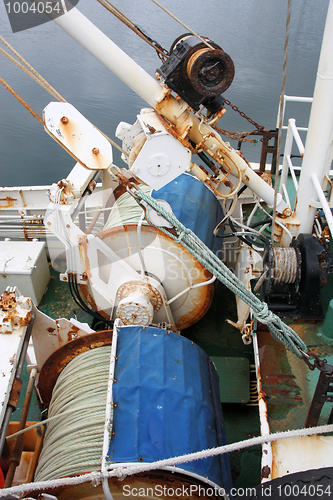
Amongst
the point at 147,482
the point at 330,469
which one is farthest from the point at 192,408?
the point at 330,469

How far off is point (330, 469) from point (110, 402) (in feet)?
5.66

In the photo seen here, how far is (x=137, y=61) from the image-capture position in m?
18.0

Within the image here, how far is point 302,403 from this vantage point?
3830 millimetres

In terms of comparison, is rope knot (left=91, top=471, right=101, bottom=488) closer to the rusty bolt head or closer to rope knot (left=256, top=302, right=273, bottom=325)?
rope knot (left=256, top=302, right=273, bottom=325)

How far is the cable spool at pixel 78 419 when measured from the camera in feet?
11.2

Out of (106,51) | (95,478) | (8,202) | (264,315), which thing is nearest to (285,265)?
(264,315)

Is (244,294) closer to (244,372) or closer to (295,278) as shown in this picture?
(295,278)

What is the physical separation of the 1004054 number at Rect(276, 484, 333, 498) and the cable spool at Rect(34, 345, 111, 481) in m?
1.40

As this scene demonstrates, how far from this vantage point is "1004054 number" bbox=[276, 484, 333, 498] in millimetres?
2498

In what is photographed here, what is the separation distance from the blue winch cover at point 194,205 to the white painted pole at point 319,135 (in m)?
1.30

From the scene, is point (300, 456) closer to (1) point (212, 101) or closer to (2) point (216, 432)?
(2) point (216, 432)

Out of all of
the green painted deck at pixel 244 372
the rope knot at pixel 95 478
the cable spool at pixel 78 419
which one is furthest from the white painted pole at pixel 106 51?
the rope knot at pixel 95 478

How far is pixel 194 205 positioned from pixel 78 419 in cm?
305

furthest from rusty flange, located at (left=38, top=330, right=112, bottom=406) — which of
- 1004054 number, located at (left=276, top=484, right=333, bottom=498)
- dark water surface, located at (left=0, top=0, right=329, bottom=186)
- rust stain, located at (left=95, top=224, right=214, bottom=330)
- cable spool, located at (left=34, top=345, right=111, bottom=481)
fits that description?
dark water surface, located at (left=0, top=0, right=329, bottom=186)
